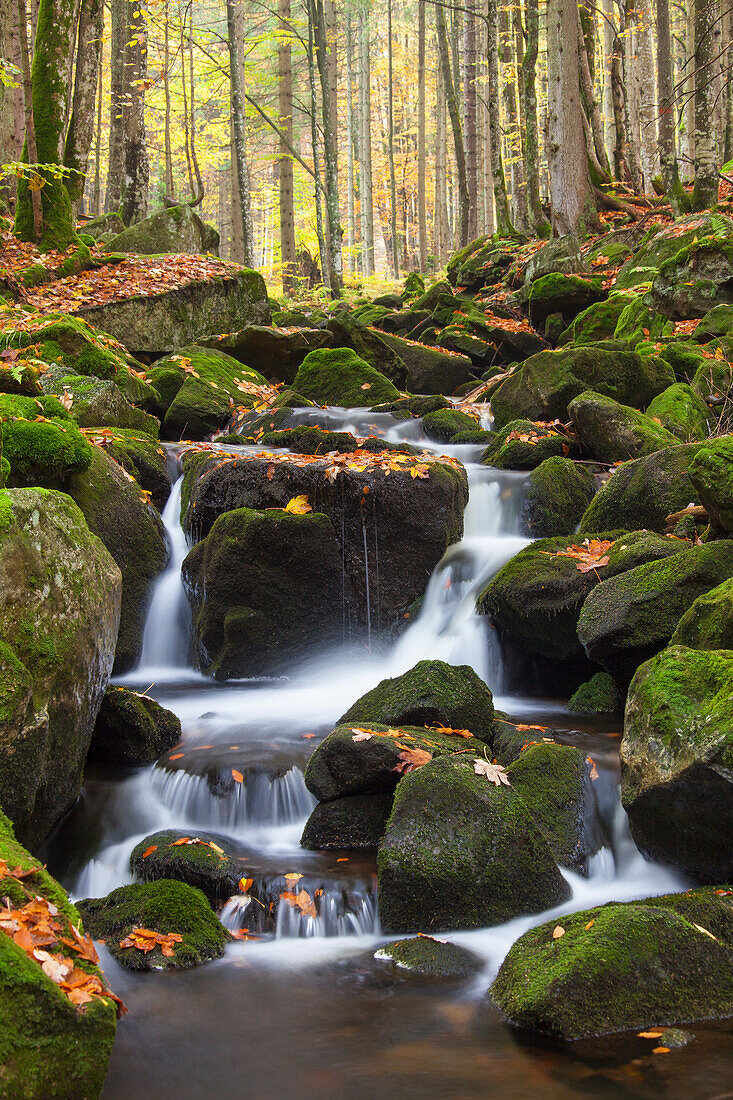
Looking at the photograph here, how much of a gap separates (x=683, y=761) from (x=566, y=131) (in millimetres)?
15580

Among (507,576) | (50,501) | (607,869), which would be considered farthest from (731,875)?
(50,501)

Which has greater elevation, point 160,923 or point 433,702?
point 433,702

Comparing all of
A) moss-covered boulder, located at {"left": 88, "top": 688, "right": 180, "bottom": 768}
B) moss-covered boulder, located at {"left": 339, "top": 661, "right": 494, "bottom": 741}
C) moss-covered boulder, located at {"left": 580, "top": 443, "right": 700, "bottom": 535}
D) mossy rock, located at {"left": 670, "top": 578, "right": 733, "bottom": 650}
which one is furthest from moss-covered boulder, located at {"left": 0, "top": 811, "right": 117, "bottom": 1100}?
moss-covered boulder, located at {"left": 580, "top": 443, "right": 700, "bottom": 535}

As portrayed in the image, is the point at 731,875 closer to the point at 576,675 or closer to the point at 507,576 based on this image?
the point at 576,675

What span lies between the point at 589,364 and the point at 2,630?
8.47 meters

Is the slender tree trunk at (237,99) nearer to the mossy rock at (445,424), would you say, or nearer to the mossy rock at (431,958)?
the mossy rock at (445,424)

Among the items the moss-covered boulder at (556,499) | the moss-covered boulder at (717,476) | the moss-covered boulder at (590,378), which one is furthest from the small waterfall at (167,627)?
the moss-covered boulder at (590,378)

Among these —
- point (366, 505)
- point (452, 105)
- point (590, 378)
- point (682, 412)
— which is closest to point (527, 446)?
point (590, 378)

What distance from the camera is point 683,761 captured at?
3996 millimetres

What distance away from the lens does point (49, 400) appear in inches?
280

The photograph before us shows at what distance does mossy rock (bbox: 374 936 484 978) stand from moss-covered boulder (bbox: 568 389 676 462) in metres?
6.65

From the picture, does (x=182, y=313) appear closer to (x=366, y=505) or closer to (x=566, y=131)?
(x=366, y=505)

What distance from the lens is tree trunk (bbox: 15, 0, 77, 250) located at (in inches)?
556

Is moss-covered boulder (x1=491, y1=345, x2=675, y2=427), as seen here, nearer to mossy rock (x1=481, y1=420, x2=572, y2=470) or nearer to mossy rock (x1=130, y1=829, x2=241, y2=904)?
mossy rock (x1=481, y1=420, x2=572, y2=470)
